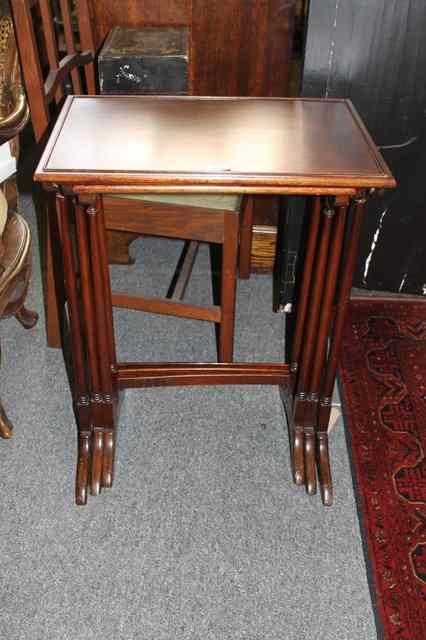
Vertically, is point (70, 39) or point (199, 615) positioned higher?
point (70, 39)

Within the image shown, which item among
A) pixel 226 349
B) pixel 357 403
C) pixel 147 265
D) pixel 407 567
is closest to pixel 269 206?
pixel 147 265

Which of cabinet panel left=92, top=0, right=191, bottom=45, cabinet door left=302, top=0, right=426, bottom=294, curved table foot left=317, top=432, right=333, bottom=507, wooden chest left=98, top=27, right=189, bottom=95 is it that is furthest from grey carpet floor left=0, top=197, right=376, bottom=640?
cabinet panel left=92, top=0, right=191, bottom=45

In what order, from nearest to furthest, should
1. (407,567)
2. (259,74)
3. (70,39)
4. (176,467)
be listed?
(407,567) < (176,467) < (70,39) < (259,74)

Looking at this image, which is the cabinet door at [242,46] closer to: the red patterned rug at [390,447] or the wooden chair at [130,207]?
the wooden chair at [130,207]

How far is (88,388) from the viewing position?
1646 mm

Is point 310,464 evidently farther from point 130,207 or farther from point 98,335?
point 130,207

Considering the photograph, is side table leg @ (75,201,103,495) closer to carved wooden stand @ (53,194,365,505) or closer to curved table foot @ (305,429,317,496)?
carved wooden stand @ (53,194,365,505)

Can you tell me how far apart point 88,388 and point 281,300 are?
3.00 ft

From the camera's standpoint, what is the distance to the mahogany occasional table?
1.23m

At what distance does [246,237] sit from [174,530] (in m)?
1.18

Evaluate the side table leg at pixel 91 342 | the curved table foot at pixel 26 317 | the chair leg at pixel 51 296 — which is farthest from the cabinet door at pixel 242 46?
the side table leg at pixel 91 342

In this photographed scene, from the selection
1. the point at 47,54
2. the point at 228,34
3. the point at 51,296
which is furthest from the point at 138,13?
the point at 51,296

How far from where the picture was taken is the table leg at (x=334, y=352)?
135 cm

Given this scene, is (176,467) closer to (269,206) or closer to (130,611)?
(130,611)
